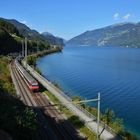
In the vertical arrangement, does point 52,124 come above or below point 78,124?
below

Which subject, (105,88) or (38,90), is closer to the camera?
(38,90)

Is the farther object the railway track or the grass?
the railway track

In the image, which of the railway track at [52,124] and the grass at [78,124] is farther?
the railway track at [52,124]

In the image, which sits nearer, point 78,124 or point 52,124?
point 78,124

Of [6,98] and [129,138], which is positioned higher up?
[6,98]

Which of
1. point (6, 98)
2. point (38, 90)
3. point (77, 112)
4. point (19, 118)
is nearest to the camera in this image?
point (19, 118)

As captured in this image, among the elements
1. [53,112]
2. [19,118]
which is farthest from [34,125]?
[53,112]

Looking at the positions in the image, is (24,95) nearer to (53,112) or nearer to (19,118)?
(53,112)

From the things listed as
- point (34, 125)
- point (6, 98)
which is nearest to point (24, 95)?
point (6, 98)

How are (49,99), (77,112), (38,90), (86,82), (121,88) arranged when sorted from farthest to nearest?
1. (86,82)
2. (121,88)
3. (38,90)
4. (49,99)
5. (77,112)
